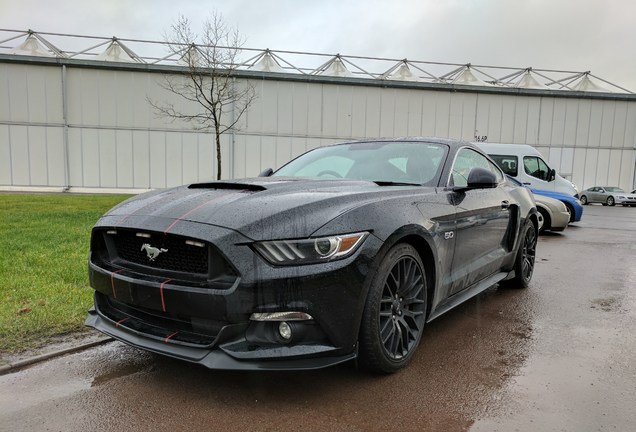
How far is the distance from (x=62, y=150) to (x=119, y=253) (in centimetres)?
2387

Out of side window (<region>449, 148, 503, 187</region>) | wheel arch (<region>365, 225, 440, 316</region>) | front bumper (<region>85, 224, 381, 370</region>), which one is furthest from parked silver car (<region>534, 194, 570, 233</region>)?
front bumper (<region>85, 224, 381, 370</region>)

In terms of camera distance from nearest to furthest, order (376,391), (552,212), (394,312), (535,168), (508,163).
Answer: (376,391) < (394,312) < (552,212) < (508,163) < (535,168)

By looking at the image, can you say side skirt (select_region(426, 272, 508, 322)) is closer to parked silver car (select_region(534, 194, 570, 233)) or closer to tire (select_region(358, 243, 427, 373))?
tire (select_region(358, 243, 427, 373))

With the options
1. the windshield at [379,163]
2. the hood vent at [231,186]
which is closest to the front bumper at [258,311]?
the hood vent at [231,186]

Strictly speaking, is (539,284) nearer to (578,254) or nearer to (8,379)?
(578,254)

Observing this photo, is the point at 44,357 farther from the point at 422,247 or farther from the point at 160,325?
the point at 422,247

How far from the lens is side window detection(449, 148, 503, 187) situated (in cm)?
368

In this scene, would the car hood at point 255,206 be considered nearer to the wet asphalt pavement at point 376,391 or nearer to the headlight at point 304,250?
the headlight at point 304,250

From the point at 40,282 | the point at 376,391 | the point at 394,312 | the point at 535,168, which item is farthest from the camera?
the point at 535,168

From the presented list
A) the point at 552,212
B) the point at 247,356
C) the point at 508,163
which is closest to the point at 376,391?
the point at 247,356

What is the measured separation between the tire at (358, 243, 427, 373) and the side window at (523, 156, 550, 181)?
37.6 feet

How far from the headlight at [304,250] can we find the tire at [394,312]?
32 cm

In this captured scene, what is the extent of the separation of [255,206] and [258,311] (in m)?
0.59

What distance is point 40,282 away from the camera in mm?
4508
